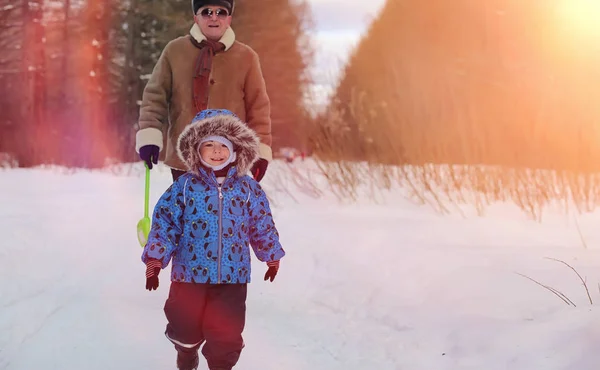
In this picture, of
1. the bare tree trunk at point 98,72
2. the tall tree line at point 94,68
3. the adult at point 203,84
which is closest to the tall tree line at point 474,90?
the adult at point 203,84

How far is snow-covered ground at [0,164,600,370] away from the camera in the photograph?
3.42 meters

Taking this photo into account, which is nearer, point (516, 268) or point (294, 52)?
point (516, 268)

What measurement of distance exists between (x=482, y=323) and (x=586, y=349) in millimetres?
680

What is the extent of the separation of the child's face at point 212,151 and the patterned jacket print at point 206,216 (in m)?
0.04

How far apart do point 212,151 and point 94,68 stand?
15.5m

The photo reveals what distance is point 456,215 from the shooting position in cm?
639

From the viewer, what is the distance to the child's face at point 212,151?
2939 millimetres

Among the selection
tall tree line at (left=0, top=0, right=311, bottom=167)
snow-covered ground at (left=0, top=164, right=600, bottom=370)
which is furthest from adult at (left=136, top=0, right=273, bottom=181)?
tall tree line at (left=0, top=0, right=311, bottom=167)

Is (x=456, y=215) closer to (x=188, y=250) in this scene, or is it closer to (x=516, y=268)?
(x=516, y=268)

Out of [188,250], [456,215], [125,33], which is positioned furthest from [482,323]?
[125,33]

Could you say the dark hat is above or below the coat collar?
above

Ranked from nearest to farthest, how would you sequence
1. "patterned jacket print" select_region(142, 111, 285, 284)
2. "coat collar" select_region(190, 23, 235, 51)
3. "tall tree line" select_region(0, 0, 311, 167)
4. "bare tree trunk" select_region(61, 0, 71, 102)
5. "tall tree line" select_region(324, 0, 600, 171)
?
"patterned jacket print" select_region(142, 111, 285, 284) < "coat collar" select_region(190, 23, 235, 51) < "tall tree line" select_region(324, 0, 600, 171) < "tall tree line" select_region(0, 0, 311, 167) < "bare tree trunk" select_region(61, 0, 71, 102)

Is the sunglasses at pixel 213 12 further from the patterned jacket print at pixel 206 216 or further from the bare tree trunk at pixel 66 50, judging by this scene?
the bare tree trunk at pixel 66 50

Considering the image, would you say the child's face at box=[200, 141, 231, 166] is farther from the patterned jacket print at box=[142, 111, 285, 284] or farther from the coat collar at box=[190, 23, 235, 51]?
the coat collar at box=[190, 23, 235, 51]
